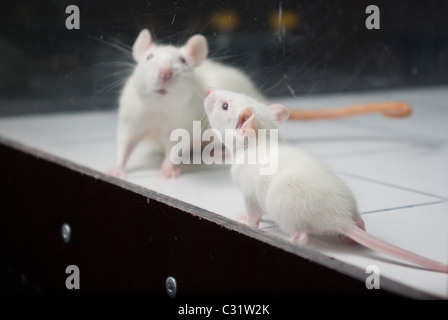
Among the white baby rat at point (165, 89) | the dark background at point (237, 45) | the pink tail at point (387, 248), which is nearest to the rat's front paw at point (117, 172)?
the white baby rat at point (165, 89)

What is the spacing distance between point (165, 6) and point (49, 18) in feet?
2.95

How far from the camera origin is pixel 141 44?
1377 mm

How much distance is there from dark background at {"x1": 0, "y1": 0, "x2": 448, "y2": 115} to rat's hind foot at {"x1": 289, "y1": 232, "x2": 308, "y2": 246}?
32 centimetres

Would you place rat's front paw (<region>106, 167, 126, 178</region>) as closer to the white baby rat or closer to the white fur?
the white baby rat

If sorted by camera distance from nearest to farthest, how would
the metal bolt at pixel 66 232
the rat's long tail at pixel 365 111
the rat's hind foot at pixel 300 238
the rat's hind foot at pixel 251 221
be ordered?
1. the rat's hind foot at pixel 300 238
2. the rat's hind foot at pixel 251 221
3. the metal bolt at pixel 66 232
4. the rat's long tail at pixel 365 111

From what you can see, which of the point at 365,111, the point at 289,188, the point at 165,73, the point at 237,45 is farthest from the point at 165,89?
the point at 365,111

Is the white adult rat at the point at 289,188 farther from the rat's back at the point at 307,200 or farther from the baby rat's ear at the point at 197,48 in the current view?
the baby rat's ear at the point at 197,48

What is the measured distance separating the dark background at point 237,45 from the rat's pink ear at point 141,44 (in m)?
0.01

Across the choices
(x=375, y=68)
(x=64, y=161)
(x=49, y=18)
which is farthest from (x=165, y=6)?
(x=375, y=68)

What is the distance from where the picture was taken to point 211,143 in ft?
3.87

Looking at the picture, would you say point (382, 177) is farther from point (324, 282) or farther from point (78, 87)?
point (78, 87)

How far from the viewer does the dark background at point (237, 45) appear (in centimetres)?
118

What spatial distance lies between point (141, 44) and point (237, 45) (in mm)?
325

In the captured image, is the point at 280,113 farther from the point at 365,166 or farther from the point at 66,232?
the point at 66,232
